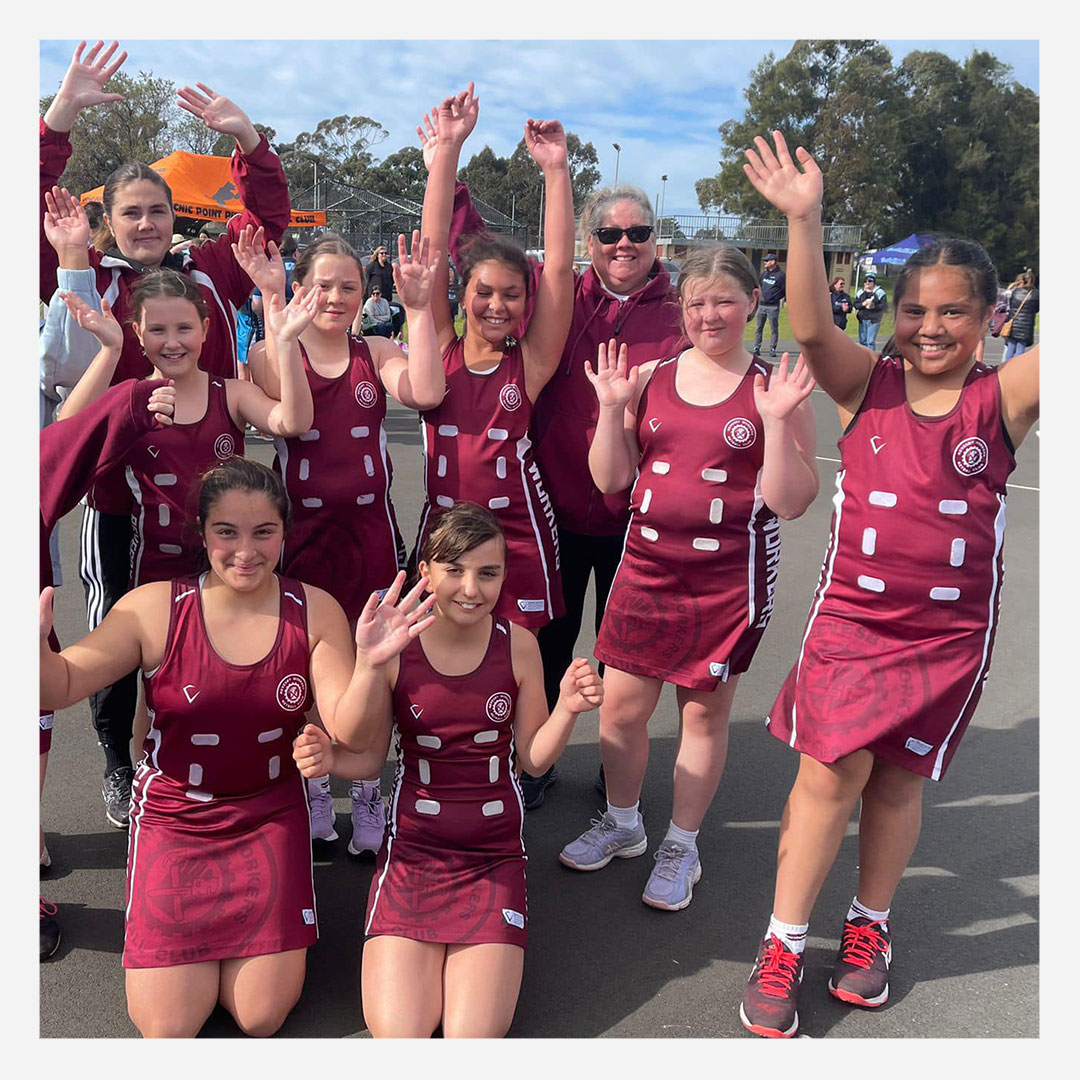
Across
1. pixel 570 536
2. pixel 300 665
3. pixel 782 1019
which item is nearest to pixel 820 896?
pixel 782 1019

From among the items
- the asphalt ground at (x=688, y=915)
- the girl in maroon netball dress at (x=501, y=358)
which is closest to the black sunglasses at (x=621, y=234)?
the girl in maroon netball dress at (x=501, y=358)

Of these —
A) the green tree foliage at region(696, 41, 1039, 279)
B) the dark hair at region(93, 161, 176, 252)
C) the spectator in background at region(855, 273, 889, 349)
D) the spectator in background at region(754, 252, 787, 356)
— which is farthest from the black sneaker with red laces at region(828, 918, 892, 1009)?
the green tree foliage at region(696, 41, 1039, 279)

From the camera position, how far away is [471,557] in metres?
2.65

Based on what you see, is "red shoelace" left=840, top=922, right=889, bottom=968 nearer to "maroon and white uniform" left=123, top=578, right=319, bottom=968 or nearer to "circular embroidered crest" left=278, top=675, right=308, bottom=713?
"maroon and white uniform" left=123, top=578, right=319, bottom=968

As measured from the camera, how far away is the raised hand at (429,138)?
329cm

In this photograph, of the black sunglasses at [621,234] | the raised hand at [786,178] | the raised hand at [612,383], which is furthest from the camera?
the black sunglasses at [621,234]

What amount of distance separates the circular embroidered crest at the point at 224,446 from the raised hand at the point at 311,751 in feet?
3.18

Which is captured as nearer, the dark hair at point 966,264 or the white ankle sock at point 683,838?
the dark hair at point 966,264

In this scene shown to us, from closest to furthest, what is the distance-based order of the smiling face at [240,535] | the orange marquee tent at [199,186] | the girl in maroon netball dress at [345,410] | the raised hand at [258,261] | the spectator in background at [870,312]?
the smiling face at [240,535] < the girl in maroon netball dress at [345,410] < the raised hand at [258,261] < the orange marquee tent at [199,186] < the spectator in background at [870,312]

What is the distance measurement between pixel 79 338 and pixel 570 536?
1725 millimetres

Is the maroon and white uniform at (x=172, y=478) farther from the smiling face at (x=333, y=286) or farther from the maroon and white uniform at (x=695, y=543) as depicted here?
the maroon and white uniform at (x=695, y=543)

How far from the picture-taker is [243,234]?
328cm

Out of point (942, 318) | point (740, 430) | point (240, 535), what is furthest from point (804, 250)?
point (240, 535)

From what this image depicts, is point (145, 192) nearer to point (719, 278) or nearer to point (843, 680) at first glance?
point (719, 278)
